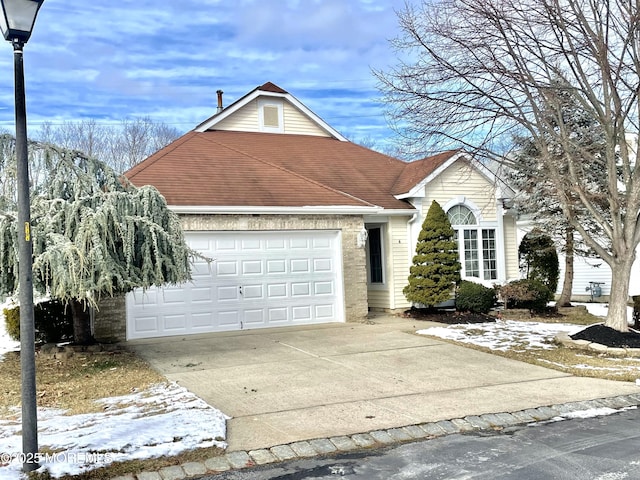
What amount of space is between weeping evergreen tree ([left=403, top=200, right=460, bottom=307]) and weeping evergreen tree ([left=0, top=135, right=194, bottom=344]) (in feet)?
24.7

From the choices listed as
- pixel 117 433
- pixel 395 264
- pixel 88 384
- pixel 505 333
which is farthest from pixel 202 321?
pixel 117 433

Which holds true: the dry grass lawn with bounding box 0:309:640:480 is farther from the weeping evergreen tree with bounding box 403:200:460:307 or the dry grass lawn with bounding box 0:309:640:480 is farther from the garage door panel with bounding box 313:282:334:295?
the weeping evergreen tree with bounding box 403:200:460:307

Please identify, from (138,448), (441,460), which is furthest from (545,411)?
(138,448)

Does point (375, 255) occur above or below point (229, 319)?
above

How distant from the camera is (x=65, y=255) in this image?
27.0 ft

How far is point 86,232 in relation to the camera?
8.72 metres

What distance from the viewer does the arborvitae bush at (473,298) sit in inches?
610

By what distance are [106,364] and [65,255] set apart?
8.08 ft

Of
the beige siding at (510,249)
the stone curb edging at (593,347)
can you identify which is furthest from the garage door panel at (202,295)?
the beige siding at (510,249)

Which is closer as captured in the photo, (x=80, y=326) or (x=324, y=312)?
(x=80, y=326)

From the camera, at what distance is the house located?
1308cm

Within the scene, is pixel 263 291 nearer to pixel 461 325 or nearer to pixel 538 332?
pixel 461 325

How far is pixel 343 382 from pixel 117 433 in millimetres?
3371

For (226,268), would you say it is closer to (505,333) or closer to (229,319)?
(229,319)
